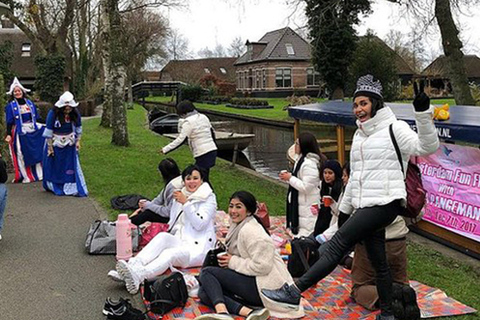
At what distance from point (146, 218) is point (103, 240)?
0.66 m

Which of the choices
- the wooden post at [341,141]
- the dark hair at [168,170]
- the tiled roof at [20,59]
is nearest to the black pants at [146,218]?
the dark hair at [168,170]

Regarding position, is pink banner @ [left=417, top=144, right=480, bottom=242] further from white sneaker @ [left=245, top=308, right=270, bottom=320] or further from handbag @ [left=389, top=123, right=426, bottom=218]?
white sneaker @ [left=245, top=308, right=270, bottom=320]

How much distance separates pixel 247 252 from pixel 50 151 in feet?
19.8

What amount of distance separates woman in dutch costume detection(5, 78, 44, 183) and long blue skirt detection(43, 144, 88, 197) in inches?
55.8

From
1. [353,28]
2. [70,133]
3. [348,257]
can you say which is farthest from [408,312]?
[353,28]

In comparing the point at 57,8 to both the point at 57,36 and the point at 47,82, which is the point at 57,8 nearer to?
the point at 57,36

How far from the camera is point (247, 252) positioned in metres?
4.74

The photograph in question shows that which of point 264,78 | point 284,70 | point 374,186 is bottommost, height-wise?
point 374,186

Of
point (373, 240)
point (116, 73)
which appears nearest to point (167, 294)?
point (373, 240)

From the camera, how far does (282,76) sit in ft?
208

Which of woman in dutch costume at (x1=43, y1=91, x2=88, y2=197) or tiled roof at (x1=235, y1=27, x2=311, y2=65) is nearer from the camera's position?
woman in dutch costume at (x1=43, y1=91, x2=88, y2=197)

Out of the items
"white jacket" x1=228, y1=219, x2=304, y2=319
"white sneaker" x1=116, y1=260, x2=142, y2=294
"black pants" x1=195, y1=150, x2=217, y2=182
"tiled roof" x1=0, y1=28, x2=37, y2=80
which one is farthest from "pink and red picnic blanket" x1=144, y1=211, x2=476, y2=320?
"tiled roof" x1=0, y1=28, x2=37, y2=80

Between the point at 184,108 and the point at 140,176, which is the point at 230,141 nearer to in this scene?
the point at 140,176

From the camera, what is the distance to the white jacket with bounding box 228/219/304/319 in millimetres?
4609
